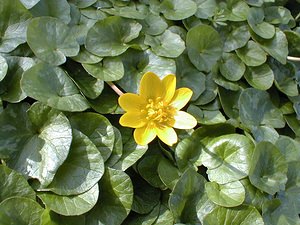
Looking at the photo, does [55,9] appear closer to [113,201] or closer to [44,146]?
[44,146]

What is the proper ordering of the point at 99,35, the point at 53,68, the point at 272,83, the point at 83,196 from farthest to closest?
the point at 272,83
the point at 99,35
the point at 53,68
the point at 83,196

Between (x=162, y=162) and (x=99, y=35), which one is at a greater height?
(x=99, y=35)

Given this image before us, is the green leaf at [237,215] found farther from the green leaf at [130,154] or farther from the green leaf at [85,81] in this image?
the green leaf at [85,81]

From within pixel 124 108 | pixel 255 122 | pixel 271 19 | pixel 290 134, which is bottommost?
pixel 290 134

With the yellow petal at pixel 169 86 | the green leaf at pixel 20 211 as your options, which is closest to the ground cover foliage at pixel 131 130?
the green leaf at pixel 20 211

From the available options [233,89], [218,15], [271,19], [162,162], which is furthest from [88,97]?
[271,19]

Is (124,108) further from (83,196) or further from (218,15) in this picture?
(218,15)
